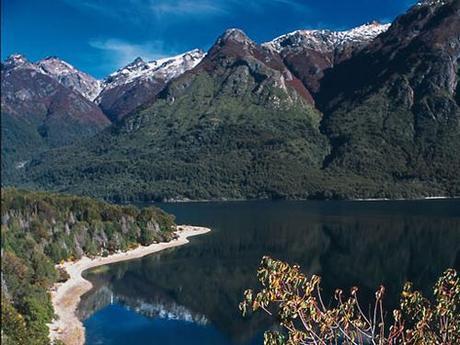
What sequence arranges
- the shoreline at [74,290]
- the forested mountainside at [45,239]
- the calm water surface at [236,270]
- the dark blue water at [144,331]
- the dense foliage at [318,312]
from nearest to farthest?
the dense foliage at [318,312] → the forested mountainside at [45,239] → the shoreline at [74,290] → the dark blue water at [144,331] → the calm water surface at [236,270]

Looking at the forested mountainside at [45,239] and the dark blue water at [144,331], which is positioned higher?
the forested mountainside at [45,239]

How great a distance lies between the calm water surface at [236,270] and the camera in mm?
47344

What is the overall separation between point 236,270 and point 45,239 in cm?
2334

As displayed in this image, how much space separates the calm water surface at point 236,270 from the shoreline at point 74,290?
3.74 ft

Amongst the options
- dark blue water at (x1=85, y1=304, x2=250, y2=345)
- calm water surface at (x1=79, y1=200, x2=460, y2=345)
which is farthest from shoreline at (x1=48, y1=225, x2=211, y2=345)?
dark blue water at (x1=85, y1=304, x2=250, y2=345)

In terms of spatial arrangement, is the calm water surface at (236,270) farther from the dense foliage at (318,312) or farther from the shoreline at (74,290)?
the dense foliage at (318,312)

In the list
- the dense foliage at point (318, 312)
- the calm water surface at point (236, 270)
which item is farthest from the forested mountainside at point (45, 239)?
the dense foliage at point (318, 312)

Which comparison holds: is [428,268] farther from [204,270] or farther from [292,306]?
[292,306]

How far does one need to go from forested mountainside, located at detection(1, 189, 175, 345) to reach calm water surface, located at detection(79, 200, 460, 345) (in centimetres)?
517

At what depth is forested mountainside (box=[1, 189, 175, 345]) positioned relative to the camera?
1487 inches

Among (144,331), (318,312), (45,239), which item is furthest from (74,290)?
(318,312)

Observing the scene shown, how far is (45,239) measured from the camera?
235 ft

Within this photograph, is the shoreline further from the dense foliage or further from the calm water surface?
the dense foliage

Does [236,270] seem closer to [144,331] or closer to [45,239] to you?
[45,239]
